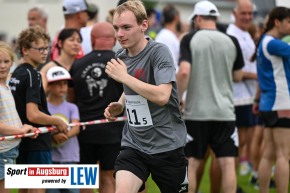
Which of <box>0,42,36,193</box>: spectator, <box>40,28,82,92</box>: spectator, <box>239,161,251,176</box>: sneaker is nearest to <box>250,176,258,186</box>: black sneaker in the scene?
<box>239,161,251,176</box>: sneaker

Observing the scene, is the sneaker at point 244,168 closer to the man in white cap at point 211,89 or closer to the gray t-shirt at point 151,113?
the man in white cap at point 211,89

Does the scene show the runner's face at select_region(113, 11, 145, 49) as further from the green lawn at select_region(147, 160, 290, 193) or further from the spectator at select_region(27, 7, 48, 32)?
the spectator at select_region(27, 7, 48, 32)

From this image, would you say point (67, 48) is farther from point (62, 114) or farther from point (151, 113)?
point (151, 113)

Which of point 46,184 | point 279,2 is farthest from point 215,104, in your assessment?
point 46,184

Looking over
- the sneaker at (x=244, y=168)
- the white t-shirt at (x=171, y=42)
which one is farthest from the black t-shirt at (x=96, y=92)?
the sneaker at (x=244, y=168)

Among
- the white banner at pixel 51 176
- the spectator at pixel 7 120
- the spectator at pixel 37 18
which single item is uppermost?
the spectator at pixel 37 18

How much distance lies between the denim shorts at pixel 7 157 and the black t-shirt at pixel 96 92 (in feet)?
3.90

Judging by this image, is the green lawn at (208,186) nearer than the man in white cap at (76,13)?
No

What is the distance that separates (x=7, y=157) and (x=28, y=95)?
2.18 ft

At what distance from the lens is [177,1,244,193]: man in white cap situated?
30.1 feet

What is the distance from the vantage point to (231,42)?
925 centimetres

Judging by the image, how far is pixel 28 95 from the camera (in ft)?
26.1

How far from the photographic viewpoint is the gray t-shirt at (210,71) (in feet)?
30.1

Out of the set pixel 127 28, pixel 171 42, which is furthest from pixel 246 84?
pixel 127 28
